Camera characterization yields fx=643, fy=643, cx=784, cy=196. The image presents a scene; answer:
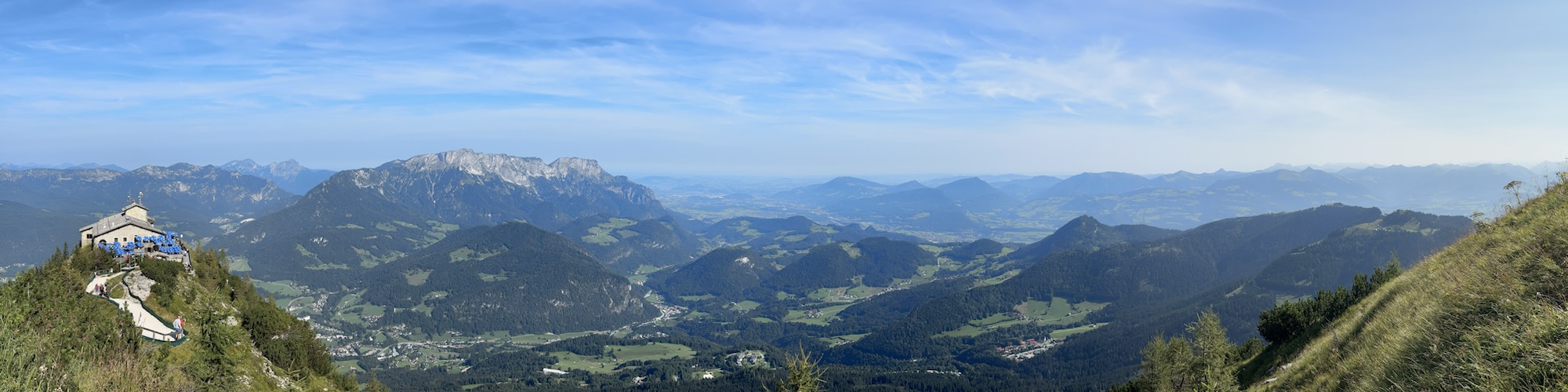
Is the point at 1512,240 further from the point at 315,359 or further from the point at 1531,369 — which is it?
the point at 315,359

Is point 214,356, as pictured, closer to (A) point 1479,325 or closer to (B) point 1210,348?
(A) point 1479,325

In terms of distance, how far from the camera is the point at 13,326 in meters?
25.3

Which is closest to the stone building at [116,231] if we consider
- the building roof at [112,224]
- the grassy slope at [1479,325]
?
the building roof at [112,224]

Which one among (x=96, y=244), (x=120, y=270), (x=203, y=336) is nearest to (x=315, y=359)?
(x=120, y=270)

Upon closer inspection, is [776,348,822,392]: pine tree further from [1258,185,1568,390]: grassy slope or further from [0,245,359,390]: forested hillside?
[0,245,359,390]: forested hillside

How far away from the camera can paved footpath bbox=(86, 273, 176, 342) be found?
4797cm

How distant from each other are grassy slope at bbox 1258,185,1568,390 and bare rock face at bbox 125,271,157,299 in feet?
263

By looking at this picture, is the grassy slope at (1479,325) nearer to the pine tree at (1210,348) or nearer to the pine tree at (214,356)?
the pine tree at (1210,348)

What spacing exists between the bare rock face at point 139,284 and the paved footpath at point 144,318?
0.54 meters

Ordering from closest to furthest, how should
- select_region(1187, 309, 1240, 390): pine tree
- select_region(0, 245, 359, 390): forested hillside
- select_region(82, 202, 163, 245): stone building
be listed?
select_region(0, 245, 359, 390): forested hillside
select_region(1187, 309, 1240, 390): pine tree
select_region(82, 202, 163, 245): stone building

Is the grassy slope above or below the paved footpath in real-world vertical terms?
above

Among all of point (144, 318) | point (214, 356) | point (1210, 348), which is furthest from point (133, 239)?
point (1210, 348)

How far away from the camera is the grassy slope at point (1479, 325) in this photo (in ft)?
45.2

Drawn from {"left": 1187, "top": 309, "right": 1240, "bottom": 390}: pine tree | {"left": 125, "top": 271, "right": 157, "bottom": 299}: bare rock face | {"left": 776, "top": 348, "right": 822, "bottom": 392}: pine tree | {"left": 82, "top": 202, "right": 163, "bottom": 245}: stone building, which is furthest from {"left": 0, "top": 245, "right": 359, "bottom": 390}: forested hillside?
{"left": 1187, "top": 309, "right": 1240, "bottom": 390}: pine tree
